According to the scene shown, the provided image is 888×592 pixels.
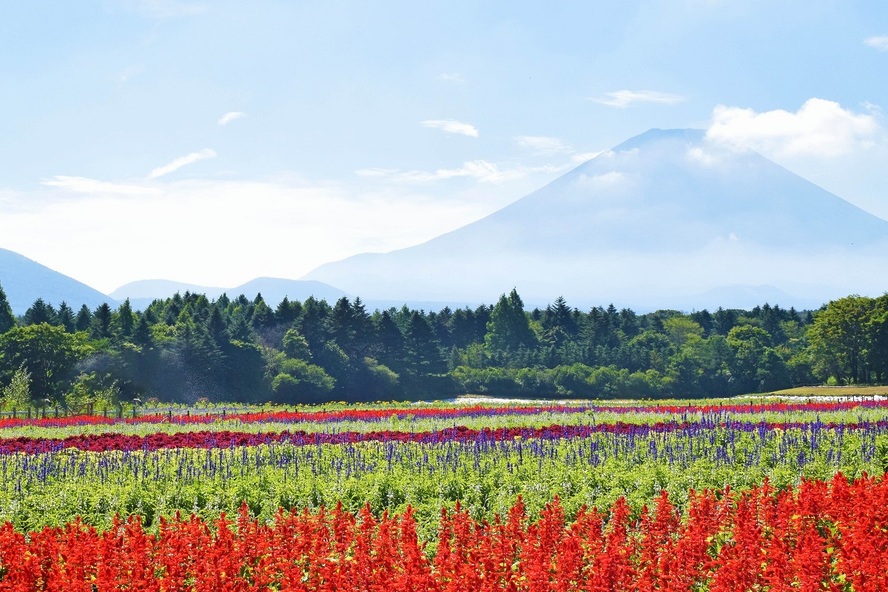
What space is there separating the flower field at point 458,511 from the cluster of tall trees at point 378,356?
90.5ft

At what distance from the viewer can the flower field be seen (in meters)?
7.33

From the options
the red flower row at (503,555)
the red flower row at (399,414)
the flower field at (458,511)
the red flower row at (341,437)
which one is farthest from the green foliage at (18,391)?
the red flower row at (503,555)

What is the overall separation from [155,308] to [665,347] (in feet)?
163

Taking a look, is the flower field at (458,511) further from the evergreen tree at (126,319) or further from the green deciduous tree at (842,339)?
the evergreen tree at (126,319)

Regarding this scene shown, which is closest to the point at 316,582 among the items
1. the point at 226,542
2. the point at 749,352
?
the point at 226,542

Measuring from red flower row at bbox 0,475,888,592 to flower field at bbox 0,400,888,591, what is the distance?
27 mm

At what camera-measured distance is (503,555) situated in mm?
7840

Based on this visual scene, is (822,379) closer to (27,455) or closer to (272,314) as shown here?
(272,314)

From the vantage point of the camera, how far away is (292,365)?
57.0 metres

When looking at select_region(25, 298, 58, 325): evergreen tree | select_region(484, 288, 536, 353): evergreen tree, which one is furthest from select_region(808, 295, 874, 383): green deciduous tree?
select_region(25, 298, 58, 325): evergreen tree

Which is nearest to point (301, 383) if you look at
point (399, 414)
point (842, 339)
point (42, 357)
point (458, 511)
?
point (42, 357)

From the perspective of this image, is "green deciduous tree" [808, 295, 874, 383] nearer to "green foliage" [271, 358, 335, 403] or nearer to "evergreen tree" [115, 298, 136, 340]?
"green foliage" [271, 358, 335, 403]

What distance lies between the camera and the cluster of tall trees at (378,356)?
49.1m

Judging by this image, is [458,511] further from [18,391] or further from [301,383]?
[301,383]
